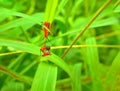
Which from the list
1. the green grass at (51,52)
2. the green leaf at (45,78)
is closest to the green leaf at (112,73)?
the green grass at (51,52)

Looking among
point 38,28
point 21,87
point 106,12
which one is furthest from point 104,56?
point 21,87

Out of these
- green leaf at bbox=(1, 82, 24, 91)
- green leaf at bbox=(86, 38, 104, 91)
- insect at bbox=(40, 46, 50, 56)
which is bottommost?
green leaf at bbox=(1, 82, 24, 91)

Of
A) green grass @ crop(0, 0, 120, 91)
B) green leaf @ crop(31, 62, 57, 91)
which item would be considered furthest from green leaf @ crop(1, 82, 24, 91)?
green leaf @ crop(31, 62, 57, 91)

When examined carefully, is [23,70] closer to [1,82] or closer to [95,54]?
[1,82]

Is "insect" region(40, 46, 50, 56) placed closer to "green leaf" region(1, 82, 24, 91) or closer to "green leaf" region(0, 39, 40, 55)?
"green leaf" region(0, 39, 40, 55)

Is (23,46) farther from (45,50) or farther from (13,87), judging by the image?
(13,87)

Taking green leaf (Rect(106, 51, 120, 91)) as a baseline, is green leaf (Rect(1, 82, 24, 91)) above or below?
below

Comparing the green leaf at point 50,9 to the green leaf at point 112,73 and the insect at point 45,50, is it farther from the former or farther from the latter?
the green leaf at point 112,73

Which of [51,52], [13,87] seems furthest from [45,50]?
[13,87]

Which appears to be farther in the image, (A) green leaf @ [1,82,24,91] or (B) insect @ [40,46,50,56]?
(A) green leaf @ [1,82,24,91]
